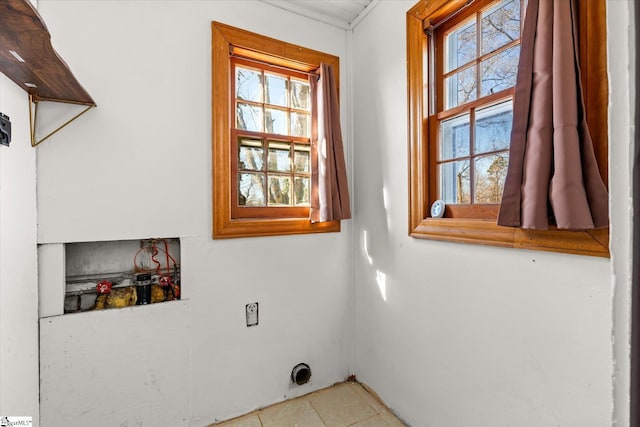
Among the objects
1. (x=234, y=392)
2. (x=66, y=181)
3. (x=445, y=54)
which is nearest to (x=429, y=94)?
(x=445, y=54)

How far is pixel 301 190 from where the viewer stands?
2.20 meters

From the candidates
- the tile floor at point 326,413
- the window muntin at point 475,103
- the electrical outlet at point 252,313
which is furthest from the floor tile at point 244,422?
the window muntin at point 475,103

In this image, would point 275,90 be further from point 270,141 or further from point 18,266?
point 18,266

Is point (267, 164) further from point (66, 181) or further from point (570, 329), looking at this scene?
point (570, 329)

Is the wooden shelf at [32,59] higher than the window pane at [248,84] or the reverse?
the reverse

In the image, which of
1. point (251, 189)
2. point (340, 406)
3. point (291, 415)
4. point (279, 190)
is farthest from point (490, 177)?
point (291, 415)

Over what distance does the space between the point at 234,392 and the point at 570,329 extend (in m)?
1.79

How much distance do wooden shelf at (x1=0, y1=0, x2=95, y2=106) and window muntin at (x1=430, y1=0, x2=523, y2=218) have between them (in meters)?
1.69

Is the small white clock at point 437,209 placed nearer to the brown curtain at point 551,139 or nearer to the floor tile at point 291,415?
the brown curtain at point 551,139

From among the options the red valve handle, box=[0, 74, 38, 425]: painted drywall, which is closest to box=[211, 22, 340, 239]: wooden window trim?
the red valve handle

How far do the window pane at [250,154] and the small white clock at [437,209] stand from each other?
114 centimetres

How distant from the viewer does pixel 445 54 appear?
1.68m

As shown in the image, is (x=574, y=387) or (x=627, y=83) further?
(x=574, y=387)

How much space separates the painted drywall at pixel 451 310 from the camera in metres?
1.07
